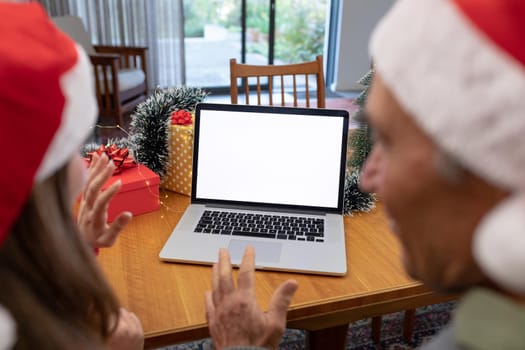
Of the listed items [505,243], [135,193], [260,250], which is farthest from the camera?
[135,193]

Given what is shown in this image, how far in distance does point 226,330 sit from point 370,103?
447 millimetres

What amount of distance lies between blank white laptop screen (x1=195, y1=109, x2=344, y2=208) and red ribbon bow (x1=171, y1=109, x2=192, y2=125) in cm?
8

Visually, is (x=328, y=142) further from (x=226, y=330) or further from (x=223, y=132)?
(x=226, y=330)

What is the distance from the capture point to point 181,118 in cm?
123

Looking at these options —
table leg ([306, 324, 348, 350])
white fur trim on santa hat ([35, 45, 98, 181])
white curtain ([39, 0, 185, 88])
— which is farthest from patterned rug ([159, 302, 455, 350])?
white curtain ([39, 0, 185, 88])

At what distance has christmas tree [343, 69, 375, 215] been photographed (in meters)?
1.18

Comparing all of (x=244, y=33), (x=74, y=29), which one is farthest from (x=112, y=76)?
(x=244, y=33)

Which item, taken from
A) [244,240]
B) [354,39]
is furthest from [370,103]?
[354,39]

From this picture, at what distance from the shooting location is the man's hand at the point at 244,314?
78 centimetres

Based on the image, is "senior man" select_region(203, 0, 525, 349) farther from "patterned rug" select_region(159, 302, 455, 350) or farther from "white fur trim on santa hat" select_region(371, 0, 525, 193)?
"patterned rug" select_region(159, 302, 455, 350)

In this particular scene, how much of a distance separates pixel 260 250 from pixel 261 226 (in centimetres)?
10

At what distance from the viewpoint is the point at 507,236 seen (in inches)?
16.4

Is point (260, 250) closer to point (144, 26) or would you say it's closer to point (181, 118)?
point (181, 118)

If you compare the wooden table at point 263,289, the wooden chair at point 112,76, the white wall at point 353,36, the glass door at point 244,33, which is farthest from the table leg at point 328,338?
the white wall at point 353,36
